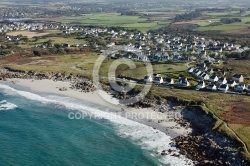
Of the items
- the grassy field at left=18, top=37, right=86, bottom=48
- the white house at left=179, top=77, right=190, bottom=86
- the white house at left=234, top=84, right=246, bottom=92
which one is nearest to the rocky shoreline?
the white house at left=179, top=77, right=190, bottom=86

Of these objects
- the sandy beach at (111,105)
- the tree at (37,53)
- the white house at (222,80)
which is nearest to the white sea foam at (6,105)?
the sandy beach at (111,105)

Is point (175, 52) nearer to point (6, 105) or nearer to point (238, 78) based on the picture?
point (238, 78)

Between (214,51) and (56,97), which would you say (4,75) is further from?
(214,51)

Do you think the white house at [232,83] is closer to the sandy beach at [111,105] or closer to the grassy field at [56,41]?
the sandy beach at [111,105]

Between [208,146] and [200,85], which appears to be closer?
[208,146]

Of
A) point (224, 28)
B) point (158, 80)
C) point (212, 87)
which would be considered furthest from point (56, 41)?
point (224, 28)

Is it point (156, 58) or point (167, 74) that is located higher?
point (156, 58)
